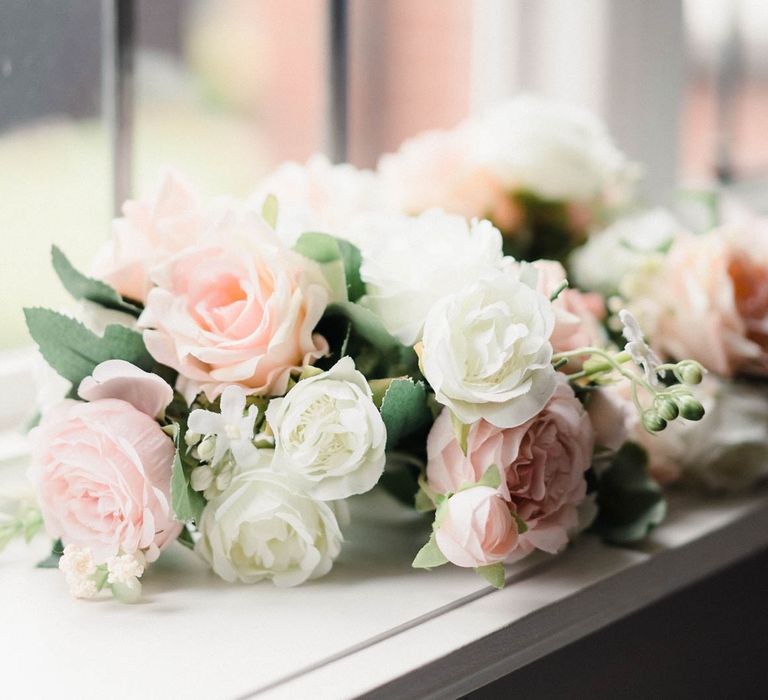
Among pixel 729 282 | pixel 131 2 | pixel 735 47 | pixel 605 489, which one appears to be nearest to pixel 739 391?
pixel 729 282

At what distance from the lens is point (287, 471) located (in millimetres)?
640

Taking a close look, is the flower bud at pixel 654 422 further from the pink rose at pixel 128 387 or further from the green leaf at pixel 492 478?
the pink rose at pixel 128 387

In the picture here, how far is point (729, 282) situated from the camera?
2.98ft

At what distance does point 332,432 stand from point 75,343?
18cm

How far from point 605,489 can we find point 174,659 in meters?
0.36

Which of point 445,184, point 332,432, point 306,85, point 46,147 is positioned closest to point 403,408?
point 332,432

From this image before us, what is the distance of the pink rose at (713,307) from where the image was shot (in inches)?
35.7

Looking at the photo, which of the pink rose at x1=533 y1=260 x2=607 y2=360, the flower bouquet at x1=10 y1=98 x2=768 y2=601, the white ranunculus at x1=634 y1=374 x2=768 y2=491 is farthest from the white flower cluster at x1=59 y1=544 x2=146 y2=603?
the white ranunculus at x1=634 y1=374 x2=768 y2=491

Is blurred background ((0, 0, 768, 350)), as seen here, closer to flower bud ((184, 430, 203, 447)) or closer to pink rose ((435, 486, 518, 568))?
flower bud ((184, 430, 203, 447))

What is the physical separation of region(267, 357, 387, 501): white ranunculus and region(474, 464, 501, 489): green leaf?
0.21 feet

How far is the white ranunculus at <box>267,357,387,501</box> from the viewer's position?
0.62 metres

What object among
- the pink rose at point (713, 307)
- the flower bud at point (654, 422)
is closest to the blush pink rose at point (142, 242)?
the flower bud at point (654, 422)

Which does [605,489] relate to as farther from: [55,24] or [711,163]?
[711,163]

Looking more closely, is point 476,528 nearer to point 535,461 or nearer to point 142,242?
point 535,461
